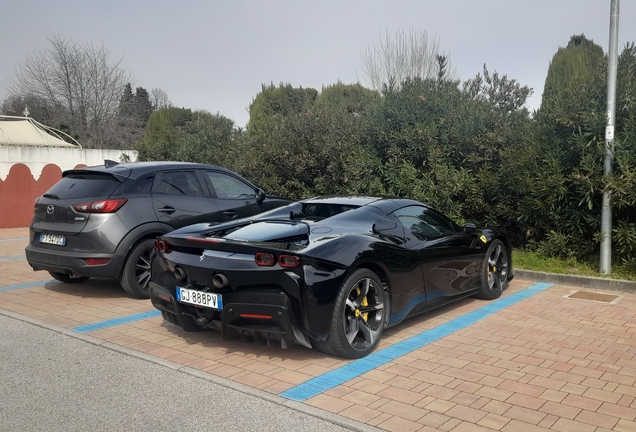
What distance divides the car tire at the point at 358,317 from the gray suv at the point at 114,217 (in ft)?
11.0

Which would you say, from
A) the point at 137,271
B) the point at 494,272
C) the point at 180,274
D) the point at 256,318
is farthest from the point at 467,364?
the point at 137,271

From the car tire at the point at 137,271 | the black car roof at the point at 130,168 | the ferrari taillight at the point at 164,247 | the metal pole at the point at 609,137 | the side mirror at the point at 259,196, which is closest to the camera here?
the ferrari taillight at the point at 164,247

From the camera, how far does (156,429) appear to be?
384 centimetres

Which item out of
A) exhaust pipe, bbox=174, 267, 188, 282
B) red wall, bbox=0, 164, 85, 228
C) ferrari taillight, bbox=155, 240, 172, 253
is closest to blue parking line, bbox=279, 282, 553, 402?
exhaust pipe, bbox=174, 267, 188, 282

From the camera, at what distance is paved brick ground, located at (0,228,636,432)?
4.07m

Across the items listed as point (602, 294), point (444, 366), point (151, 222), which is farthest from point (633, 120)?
point (151, 222)

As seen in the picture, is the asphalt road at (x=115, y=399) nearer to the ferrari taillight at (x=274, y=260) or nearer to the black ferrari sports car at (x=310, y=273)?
the black ferrari sports car at (x=310, y=273)

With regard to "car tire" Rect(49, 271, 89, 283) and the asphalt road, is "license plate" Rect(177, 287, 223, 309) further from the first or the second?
"car tire" Rect(49, 271, 89, 283)

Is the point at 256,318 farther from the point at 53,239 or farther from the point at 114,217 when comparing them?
the point at 53,239

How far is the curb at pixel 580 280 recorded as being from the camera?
8.17 m

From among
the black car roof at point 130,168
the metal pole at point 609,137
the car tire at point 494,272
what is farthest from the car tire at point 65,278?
the metal pole at point 609,137

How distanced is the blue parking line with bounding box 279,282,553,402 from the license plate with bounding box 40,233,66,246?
4.16 metres

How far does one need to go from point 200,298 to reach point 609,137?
6283mm

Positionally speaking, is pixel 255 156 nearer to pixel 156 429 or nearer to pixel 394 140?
pixel 394 140
